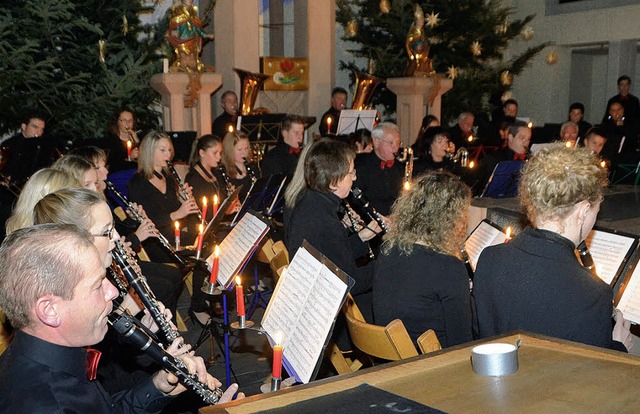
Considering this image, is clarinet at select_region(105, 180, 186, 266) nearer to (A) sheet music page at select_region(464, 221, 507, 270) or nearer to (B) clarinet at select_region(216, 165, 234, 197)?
(B) clarinet at select_region(216, 165, 234, 197)

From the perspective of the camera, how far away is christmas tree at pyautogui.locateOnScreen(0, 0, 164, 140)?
8.95 meters

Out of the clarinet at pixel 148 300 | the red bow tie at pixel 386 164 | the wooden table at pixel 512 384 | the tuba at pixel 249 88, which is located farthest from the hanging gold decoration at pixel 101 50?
the wooden table at pixel 512 384

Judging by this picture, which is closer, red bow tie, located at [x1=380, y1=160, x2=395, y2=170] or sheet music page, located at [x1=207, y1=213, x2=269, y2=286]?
sheet music page, located at [x1=207, y1=213, x2=269, y2=286]

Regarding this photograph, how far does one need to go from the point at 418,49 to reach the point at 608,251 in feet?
32.1

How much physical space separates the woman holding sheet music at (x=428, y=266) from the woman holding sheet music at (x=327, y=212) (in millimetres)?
710

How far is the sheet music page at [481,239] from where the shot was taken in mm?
3819

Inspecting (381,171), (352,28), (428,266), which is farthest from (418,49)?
(428,266)

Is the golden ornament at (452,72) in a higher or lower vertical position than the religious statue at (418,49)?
lower

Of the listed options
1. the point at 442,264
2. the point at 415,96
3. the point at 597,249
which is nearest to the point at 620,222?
the point at 597,249

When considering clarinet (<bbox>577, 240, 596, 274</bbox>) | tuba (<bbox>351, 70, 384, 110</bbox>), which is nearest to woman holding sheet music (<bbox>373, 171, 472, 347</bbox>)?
clarinet (<bbox>577, 240, 596, 274</bbox>)

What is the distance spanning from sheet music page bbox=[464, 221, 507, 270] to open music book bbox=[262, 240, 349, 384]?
1.46 meters

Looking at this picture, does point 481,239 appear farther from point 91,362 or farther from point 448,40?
point 448,40

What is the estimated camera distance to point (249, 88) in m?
10.3

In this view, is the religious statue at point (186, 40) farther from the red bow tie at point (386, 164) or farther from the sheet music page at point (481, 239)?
the sheet music page at point (481, 239)
